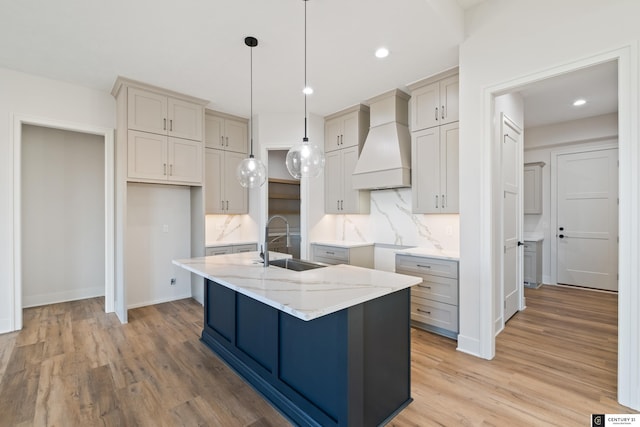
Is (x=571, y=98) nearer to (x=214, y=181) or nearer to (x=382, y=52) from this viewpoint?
(x=382, y=52)

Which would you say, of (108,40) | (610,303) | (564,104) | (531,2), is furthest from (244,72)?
(610,303)

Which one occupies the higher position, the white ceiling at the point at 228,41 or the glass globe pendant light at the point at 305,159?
the white ceiling at the point at 228,41

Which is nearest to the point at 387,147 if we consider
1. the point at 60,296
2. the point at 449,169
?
the point at 449,169

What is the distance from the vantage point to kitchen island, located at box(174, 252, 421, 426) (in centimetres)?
167

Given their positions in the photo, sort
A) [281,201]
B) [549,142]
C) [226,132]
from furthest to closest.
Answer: [281,201]
[549,142]
[226,132]

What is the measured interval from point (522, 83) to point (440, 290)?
205cm

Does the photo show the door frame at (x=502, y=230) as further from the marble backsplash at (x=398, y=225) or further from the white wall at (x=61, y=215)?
the white wall at (x=61, y=215)

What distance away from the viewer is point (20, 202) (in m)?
3.38

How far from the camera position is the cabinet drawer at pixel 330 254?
4309 mm

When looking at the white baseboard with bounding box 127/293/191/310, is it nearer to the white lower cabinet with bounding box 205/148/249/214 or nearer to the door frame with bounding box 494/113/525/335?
the white lower cabinet with bounding box 205/148/249/214

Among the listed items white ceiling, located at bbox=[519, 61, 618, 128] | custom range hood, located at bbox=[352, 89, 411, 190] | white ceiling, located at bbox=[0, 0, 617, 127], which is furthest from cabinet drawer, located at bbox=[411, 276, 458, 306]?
white ceiling, located at bbox=[519, 61, 618, 128]

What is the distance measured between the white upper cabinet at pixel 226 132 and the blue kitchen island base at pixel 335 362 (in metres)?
3.01

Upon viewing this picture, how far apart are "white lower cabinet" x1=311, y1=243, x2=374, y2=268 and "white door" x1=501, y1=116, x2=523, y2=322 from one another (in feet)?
5.78

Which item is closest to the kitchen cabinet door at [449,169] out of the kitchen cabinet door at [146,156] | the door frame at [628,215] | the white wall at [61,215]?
the door frame at [628,215]
